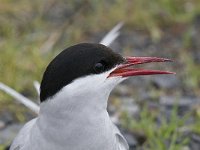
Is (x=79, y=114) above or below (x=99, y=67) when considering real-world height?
below

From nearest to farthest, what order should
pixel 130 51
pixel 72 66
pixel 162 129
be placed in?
pixel 72 66, pixel 162 129, pixel 130 51

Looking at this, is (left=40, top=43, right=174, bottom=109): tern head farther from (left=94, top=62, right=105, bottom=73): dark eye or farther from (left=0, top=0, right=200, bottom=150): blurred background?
(left=0, top=0, right=200, bottom=150): blurred background

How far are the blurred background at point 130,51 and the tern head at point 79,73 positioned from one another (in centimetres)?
112

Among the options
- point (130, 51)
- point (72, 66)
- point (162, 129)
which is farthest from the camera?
point (130, 51)

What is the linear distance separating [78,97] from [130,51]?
294 cm

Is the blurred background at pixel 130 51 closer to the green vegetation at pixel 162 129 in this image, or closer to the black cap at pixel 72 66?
the green vegetation at pixel 162 129

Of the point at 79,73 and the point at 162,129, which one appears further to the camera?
the point at 162,129

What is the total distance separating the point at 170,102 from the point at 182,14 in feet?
4.86

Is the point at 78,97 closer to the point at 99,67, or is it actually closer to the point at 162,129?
→ the point at 99,67

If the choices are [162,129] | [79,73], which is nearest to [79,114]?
[79,73]

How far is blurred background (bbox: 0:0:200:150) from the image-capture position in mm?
4934

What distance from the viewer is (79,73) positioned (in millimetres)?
3521

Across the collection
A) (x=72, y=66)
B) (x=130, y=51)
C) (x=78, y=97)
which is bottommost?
(x=130, y=51)

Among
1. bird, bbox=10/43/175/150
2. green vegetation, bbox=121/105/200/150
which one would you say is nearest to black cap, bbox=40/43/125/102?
bird, bbox=10/43/175/150
